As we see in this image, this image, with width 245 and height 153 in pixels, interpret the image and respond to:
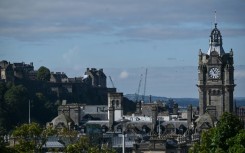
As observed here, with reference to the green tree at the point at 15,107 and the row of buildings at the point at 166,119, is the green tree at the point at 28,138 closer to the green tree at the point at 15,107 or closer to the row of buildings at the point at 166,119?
the row of buildings at the point at 166,119

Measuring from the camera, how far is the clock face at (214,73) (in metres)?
166

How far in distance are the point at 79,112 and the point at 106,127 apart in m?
10.4

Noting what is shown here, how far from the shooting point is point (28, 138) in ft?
310

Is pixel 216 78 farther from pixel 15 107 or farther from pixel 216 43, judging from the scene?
pixel 15 107

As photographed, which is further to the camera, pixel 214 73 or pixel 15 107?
pixel 15 107

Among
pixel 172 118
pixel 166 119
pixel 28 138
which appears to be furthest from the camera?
pixel 172 118

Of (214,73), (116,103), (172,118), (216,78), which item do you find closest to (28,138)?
(172,118)

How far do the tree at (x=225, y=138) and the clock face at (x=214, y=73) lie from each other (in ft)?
253

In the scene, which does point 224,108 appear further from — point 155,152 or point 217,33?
point 155,152

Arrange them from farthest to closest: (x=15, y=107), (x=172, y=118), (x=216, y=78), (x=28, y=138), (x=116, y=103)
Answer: (x=15, y=107), (x=116, y=103), (x=216, y=78), (x=172, y=118), (x=28, y=138)

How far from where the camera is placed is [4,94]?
199500 mm

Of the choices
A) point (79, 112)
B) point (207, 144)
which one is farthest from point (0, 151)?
point (79, 112)

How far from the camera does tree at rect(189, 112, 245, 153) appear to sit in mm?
81875

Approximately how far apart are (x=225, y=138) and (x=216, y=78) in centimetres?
8140
